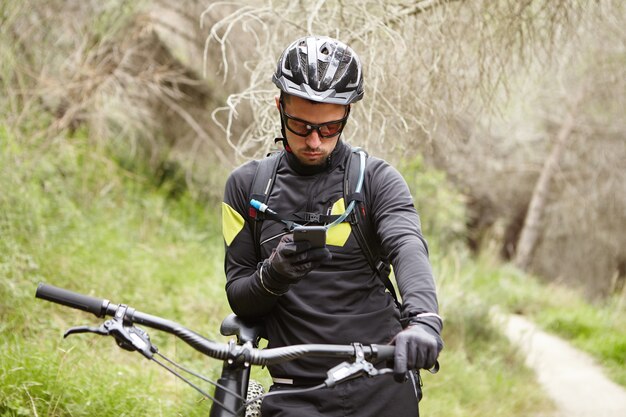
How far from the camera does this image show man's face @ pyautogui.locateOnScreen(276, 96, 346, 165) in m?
2.86

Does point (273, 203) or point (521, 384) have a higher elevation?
point (273, 203)

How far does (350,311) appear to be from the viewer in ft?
9.32

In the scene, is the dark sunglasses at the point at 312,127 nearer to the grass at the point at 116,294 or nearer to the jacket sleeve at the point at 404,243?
the jacket sleeve at the point at 404,243

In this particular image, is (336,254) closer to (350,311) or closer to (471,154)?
(350,311)

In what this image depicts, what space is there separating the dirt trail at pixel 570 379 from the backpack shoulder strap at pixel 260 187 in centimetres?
523

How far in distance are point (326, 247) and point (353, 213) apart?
0.64 feet

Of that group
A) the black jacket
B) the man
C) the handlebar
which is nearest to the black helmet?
the man

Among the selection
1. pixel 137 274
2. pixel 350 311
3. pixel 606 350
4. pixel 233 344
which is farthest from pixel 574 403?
pixel 233 344

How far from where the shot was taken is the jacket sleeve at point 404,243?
2453mm

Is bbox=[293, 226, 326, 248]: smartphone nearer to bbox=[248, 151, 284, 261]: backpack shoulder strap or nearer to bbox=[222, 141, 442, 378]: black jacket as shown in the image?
bbox=[222, 141, 442, 378]: black jacket

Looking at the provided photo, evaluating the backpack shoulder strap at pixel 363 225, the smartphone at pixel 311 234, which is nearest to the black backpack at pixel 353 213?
the backpack shoulder strap at pixel 363 225

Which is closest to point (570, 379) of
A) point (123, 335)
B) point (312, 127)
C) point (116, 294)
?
point (116, 294)

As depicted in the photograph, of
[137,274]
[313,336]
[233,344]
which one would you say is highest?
[233,344]

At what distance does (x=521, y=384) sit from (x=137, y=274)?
4163mm
